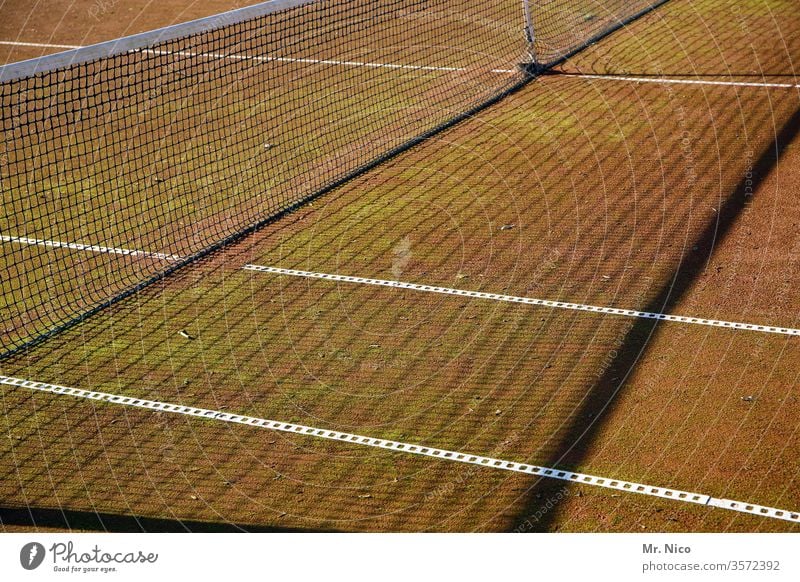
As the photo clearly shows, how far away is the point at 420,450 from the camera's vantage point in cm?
699

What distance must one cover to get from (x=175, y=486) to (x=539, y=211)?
5462 millimetres

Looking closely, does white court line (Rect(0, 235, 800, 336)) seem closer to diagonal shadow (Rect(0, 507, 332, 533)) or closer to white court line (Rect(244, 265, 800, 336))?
white court line (Rect(244, 265, 800, 336))

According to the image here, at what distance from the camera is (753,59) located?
15531 mm

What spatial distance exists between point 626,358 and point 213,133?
7.61m

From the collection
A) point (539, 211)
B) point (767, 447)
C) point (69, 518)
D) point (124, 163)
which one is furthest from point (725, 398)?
point (124, 163)

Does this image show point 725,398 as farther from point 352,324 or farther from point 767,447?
point 352,324

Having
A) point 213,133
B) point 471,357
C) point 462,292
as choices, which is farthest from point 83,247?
point 471,357

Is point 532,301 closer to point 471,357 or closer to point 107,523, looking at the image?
point 471,357

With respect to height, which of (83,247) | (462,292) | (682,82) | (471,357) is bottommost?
(471,357)

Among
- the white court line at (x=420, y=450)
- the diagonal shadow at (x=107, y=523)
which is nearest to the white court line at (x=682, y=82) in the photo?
the white court line at (x=420, y=450)

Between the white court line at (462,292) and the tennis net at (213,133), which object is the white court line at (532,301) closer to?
the white court line at (462,292)

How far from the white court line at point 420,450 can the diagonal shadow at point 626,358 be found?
220 millimetres

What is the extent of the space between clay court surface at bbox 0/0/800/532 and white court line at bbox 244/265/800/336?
0.10 metres

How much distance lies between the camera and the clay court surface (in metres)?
6.52
